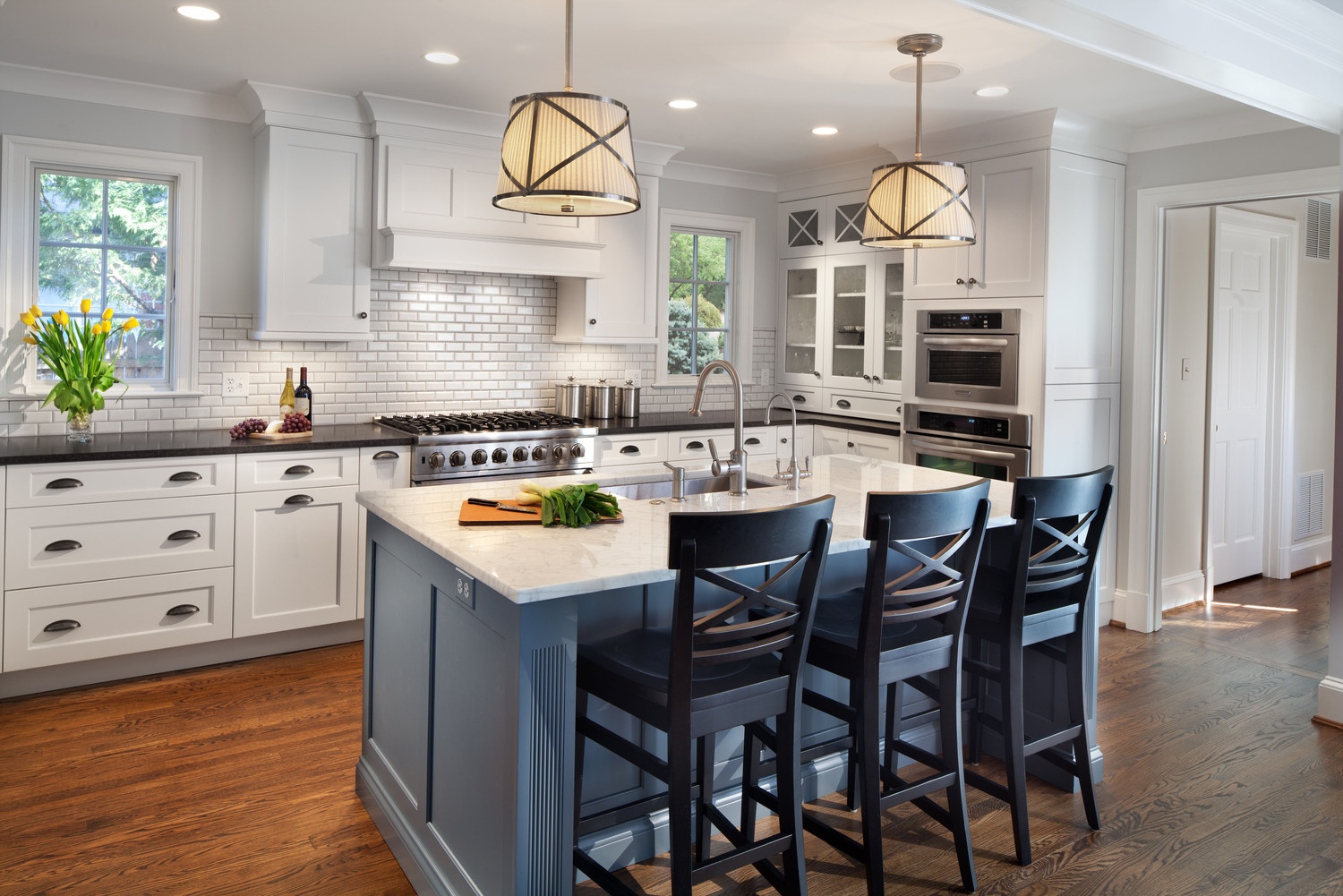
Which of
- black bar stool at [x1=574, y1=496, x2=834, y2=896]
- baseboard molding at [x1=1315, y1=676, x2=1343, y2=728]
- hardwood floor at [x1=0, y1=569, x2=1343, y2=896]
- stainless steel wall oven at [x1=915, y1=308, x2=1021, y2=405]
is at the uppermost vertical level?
stainless steel wall oven at [x1=915, y1=308, x2=1021, y2=405]

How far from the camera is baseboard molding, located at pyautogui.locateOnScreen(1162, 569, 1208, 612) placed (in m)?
5.46

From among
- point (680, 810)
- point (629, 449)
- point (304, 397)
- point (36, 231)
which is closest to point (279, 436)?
point (304, 397)

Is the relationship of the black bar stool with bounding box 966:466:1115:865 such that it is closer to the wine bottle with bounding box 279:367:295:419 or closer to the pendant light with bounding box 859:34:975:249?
the pendant light with bounding box 859:34:975:249

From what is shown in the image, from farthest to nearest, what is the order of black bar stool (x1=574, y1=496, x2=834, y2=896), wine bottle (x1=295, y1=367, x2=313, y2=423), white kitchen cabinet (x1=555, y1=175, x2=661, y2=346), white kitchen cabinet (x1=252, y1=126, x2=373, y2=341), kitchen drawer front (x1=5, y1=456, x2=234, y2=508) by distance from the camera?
white kitchen cabinet (x1=555, y1=175, x2=661, y2=346)
wine bottle (x1=295, y1=367, x2=313, y2=423)
white kitchen cabinet (x1=252, y1=126, x2=373, y2=341)
kitchen drawer front (x1=5, y1=456, x2=234, y2=508)
black bar stool (x1=574, y1=496, x2=834, y2=896)

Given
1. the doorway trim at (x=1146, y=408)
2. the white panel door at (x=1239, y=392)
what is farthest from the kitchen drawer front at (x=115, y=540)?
the white panel door at (x=1239, y=392)

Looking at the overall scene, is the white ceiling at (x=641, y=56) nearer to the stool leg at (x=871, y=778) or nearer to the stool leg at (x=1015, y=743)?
the stool leg at (x=1015, y=743)

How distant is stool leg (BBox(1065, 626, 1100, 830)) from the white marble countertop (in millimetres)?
472

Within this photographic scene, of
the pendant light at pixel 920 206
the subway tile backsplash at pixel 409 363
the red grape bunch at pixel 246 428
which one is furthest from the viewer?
the subway tile backsplash at pixel 409 363

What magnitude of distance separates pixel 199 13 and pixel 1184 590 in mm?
5658

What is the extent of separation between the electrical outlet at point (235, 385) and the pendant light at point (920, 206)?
3.15 meters

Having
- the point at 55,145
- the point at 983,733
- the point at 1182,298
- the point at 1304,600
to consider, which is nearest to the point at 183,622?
the point at 55,145

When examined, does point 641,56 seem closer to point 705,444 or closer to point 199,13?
point 199,13

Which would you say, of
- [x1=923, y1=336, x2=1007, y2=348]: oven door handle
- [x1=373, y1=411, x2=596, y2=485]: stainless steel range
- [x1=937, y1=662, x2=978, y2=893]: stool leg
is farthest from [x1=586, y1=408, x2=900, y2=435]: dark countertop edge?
[x1=937, y1=662, x2=978, y2=893]: stool leg

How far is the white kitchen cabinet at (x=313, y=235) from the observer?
176 inches
